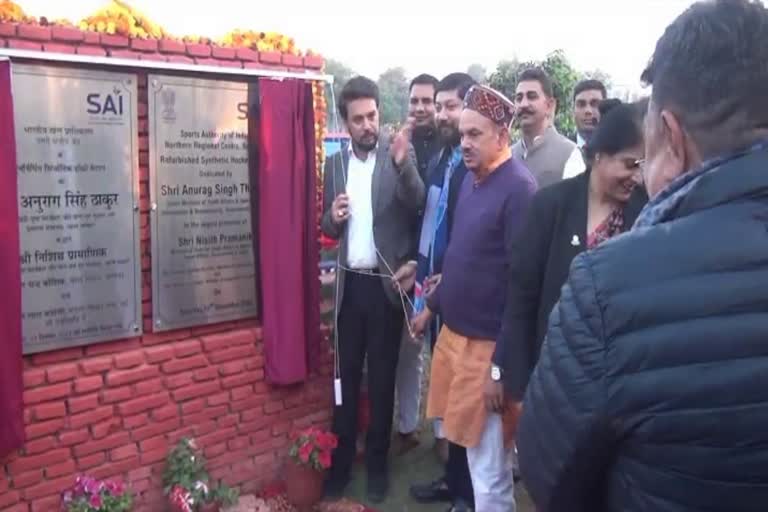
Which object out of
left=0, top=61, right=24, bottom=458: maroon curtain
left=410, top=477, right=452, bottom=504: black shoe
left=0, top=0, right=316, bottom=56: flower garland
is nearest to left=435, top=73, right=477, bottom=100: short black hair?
left=0, top=0, right=316, bottom=56: flower garland

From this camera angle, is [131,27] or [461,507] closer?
[131,27]

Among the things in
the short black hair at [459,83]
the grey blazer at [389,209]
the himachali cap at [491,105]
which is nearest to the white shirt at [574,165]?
the short black hair at [459,83]

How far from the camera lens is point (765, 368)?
970 millimetres

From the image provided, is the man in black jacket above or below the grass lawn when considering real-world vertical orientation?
above

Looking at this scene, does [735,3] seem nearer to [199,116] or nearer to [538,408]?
[538,408]

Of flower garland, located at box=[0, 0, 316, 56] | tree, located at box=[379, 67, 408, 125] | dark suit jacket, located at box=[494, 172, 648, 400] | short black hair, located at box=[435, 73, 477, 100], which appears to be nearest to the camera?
dark suit jacket, located at box=[494, 172, 648, 400]

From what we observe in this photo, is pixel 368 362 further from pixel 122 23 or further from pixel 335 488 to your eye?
pixel 122 23

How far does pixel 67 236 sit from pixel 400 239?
1726mm

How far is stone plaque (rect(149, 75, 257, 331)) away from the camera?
3.59 meters

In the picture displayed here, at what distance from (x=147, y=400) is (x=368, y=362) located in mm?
1229

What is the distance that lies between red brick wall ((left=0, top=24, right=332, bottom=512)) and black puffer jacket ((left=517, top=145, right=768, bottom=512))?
278 centimetres

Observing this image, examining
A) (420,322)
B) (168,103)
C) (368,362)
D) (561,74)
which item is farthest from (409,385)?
(561,74)

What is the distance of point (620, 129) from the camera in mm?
2514

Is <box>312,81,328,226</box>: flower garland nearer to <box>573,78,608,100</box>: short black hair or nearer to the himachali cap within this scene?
the himachali cap
